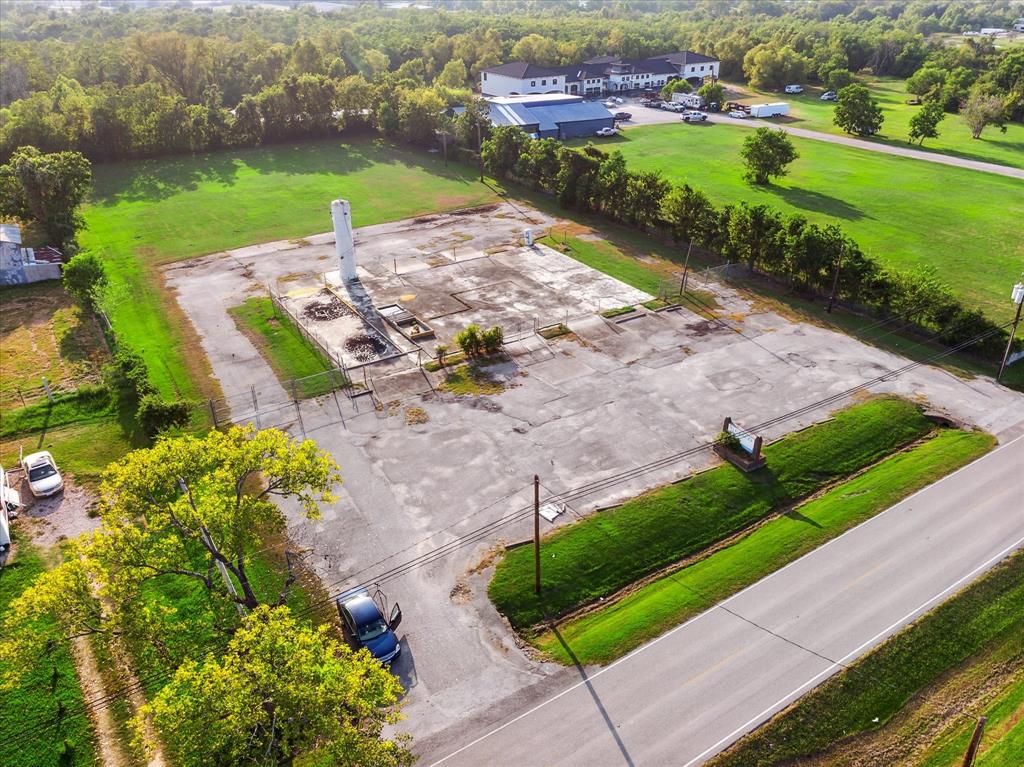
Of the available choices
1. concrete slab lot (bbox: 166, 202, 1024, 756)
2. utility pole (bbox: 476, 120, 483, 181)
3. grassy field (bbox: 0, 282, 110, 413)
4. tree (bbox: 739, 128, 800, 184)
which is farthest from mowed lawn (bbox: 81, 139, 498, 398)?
tree (bbox: 739, 128, 800, 184)

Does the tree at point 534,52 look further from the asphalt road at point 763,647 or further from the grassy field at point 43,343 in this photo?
the asphalt road at point 763,647

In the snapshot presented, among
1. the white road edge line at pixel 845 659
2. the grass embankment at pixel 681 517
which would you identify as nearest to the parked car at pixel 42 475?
the grass embankment at pixel 681 517

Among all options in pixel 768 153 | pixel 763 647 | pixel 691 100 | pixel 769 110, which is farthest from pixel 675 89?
pixel 763 647

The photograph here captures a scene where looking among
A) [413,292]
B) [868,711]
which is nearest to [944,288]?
[868,711]

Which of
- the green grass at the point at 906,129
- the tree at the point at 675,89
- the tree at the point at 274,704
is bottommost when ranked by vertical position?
the tree at the point at 274,704

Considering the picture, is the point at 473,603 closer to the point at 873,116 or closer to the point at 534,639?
the point at 534,639
